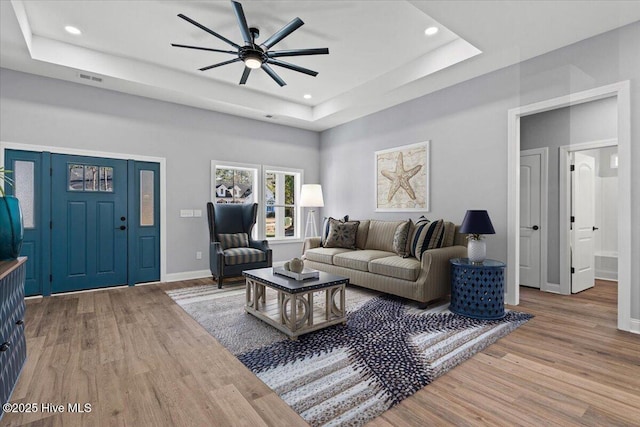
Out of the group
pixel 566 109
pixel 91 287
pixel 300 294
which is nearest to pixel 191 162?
pixel 91 287

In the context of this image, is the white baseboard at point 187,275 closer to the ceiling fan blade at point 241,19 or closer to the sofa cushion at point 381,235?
the sofa cushion at point 381,235

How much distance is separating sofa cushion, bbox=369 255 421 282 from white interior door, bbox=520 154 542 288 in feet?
6.69

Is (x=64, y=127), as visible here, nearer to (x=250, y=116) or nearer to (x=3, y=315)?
(x=250, y=116)

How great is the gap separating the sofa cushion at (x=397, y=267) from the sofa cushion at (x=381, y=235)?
2.03 feet

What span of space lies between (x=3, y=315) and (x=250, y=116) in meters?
4.61

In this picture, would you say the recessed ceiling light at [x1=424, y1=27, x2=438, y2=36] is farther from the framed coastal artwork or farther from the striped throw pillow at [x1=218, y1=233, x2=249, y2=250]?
the striped throw pillow at [x1=218, y1=233, x2=249, y2=250]

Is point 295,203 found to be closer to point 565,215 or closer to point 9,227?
point 565,215

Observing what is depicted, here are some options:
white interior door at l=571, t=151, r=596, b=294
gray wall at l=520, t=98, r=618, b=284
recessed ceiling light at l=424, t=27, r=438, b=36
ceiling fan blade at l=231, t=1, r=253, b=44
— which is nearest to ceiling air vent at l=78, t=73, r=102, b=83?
ceiling fan blade at l=231, t=1, r=253, b=44

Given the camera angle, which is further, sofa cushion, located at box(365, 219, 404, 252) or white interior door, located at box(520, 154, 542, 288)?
sofa cushion, located at box(365, 219, 404, 252)

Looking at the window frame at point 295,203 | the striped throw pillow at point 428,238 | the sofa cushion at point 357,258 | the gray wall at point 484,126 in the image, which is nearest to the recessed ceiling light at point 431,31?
the gray wall at point 484,126

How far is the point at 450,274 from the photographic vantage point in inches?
145

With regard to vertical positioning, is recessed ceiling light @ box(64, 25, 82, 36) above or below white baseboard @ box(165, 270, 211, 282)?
above

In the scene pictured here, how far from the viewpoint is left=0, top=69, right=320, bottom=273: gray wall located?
4.08 meters

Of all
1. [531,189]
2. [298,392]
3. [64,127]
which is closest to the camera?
[298,392]
